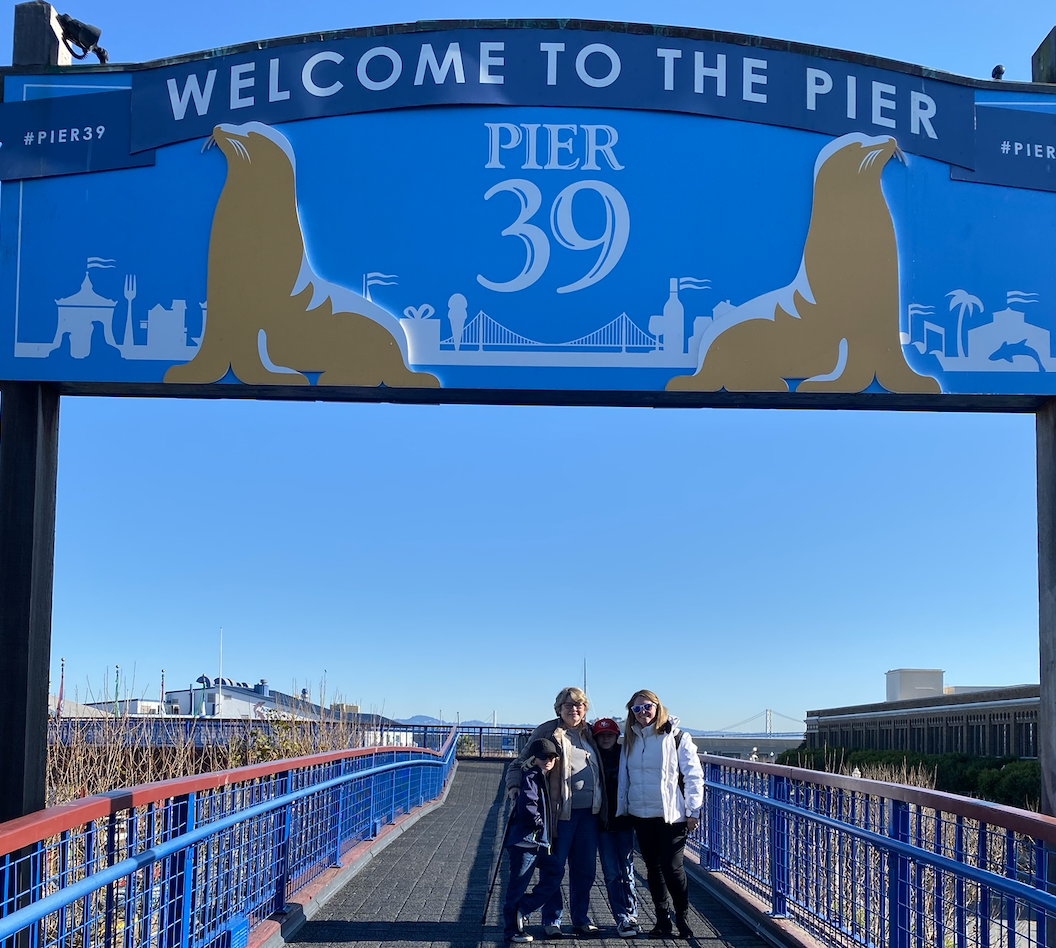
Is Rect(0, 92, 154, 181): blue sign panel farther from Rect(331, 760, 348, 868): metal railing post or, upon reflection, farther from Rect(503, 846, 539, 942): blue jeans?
Rect(331, 760, 348, 868): metal railing post

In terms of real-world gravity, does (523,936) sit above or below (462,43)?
below

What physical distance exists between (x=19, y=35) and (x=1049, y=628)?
26.1ft

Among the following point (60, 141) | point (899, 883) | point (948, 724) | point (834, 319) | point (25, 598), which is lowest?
point (948, 724)

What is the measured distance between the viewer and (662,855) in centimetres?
805

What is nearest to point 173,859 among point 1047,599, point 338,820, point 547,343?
point 547,343

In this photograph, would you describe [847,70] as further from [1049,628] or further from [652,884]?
[652,884]

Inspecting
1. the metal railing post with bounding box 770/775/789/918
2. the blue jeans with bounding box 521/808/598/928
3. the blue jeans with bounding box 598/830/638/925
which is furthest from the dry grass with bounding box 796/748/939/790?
the blue jeans with bounding box 521/808/598/928

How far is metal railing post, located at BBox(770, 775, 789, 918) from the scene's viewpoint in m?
8.59

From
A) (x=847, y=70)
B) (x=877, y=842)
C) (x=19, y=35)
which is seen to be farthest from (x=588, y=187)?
(x=877, y=842)

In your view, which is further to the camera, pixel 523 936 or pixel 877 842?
pixel 523 936

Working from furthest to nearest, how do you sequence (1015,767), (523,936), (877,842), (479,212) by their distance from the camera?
(1015,767) → (479,212) → (523,936) → (877,842)

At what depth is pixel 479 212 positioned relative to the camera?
330 inches

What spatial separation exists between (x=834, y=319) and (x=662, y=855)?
147 inches

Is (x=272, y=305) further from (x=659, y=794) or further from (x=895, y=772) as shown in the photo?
(x=895, y=772)
